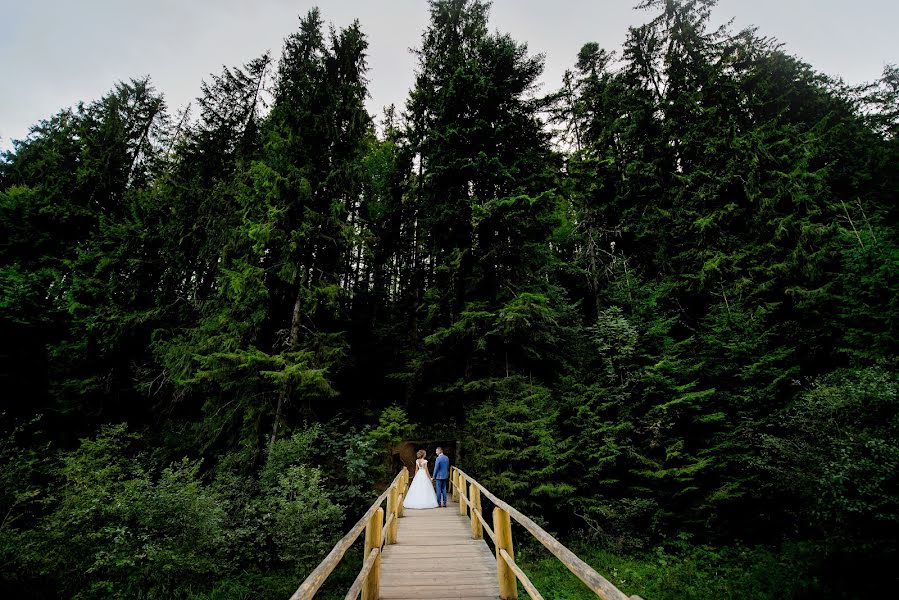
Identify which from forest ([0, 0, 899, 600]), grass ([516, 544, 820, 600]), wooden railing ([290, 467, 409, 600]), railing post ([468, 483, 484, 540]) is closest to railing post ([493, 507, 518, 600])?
wooden railing ([290, 467, 409, 600])

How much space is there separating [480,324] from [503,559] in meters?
9.64

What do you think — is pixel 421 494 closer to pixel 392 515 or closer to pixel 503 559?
pixel 392 515

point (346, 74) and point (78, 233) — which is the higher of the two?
point (346, 74)

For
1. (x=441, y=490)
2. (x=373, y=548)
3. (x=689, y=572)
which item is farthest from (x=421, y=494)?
(x=689, y=572)

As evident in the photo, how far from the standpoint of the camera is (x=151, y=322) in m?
16.4

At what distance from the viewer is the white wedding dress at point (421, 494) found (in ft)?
33.0

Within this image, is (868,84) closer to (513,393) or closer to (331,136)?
(513,393)

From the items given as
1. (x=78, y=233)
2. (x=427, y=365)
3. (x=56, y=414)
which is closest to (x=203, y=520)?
(x=427, y=365)

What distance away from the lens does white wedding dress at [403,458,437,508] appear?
1005 centimetres

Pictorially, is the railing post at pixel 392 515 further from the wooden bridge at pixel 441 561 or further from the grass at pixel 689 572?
the grass at pixel 689 572

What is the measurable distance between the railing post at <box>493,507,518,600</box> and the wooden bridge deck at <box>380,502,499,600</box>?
185 mm

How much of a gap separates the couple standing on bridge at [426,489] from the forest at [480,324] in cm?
179

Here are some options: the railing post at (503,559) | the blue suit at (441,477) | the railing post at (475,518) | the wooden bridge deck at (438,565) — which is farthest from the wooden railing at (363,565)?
the blue suit at (441,477)

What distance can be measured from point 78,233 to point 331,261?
1547 cm
